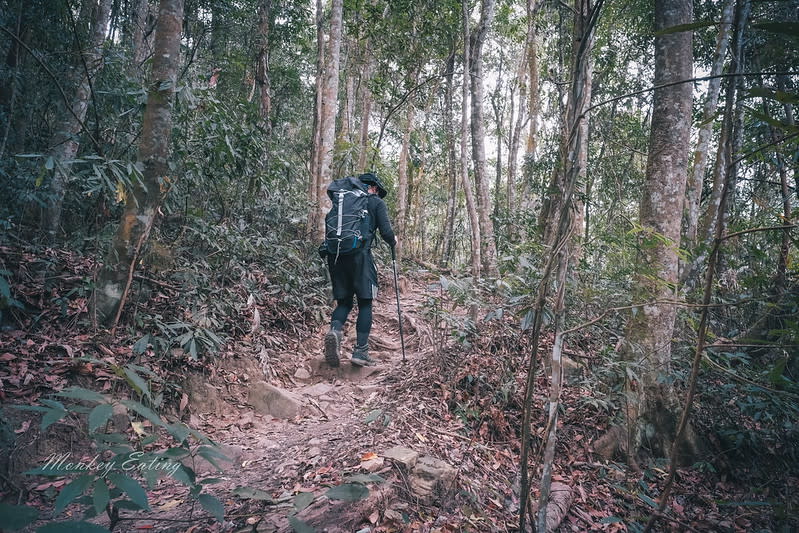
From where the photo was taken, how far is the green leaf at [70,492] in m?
1.19

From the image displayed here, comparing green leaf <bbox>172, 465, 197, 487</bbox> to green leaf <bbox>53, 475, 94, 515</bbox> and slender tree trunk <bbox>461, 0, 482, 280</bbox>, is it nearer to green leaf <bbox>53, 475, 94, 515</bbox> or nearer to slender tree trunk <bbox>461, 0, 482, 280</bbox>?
green leaf <bbox>53, 475, 94, 515</bbox>

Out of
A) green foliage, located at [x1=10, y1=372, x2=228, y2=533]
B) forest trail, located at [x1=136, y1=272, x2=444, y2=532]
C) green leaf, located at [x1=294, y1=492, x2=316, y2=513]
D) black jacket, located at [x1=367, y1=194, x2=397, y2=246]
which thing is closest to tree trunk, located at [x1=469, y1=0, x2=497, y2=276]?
forest trail, located at [x1=136, y1=272, x2=444, y2=532]

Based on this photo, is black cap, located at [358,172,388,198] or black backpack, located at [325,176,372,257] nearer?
black backpack, located at [325,176,372,257]

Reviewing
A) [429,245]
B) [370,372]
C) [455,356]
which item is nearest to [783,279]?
[455,356]

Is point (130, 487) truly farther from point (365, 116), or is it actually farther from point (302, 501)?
point (365, 116)

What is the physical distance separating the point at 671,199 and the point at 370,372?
3.81 meters

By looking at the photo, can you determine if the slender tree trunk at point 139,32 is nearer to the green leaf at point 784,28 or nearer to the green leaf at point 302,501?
the green leaf at point 302,501

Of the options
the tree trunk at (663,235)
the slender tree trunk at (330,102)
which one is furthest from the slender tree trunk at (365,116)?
the tree trunk at (663,235)

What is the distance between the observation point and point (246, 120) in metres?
6.50

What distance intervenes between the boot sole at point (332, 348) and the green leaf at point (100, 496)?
3.80 metres

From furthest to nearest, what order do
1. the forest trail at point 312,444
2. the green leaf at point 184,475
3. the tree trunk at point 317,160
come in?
the tree trunk at point 317,160 → the forest trail at point 312,444 → the green leaf at point 184,475

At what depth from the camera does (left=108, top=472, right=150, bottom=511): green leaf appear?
49.3 inches

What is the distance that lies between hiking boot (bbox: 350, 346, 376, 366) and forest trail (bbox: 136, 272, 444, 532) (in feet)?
0.32

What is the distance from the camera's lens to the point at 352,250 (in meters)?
5.02
